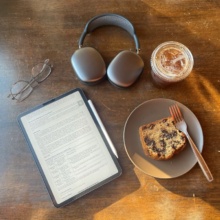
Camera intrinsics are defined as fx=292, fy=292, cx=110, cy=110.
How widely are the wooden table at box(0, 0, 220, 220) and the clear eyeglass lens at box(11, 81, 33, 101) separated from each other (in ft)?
0.04

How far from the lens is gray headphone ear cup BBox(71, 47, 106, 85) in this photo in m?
0.68

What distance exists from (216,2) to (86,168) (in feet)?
1.75

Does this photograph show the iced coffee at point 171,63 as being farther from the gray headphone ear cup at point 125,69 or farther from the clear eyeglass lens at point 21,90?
the clear eyeglass lens at point 21,90

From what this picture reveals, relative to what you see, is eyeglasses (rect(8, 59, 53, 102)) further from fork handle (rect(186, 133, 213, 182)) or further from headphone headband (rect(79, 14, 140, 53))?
fork handle (rect(186, 133, 213, 182))

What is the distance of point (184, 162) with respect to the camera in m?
0.65

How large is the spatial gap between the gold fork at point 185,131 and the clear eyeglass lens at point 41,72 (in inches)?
12.4

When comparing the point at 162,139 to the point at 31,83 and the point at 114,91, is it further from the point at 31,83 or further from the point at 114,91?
the point at 31,83

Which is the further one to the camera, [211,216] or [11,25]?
[11,25]

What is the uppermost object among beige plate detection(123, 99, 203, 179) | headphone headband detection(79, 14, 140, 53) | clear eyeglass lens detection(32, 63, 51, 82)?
headphone headband detection(79, 14, 140, 53)

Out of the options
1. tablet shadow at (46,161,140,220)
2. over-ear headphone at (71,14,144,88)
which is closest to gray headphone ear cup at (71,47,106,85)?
over-ear headphone at (71,14,144,88)

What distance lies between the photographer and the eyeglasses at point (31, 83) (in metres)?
0.72

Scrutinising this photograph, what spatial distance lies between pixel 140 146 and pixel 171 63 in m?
0.20

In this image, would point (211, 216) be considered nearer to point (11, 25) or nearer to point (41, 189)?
point (41, 189)

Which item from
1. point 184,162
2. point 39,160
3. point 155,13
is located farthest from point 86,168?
point 155,13
